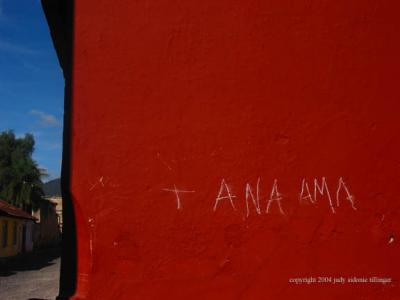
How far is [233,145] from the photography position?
3.60 metres

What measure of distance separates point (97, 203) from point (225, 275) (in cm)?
91

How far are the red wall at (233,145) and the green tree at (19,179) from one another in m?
38.4

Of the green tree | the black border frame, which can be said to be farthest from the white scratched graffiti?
the green tree

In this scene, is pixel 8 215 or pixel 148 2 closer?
pixel 148 2

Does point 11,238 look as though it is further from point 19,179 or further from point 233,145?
point 233,145

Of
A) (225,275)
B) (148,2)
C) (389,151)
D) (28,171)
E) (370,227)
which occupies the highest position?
(28,171)

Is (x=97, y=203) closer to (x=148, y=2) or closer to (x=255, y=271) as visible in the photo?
(x=255, y=271)

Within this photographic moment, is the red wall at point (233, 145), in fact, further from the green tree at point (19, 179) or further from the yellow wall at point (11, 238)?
the green tree at point (19, 179)

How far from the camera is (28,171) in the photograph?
41.2 meters

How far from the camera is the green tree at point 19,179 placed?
4009 cm

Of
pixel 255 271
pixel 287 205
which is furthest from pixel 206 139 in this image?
pixel 255 271

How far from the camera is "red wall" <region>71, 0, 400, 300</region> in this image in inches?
138

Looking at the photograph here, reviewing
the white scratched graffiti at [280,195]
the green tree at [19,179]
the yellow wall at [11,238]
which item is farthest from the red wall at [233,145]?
the green tree at [19,179]

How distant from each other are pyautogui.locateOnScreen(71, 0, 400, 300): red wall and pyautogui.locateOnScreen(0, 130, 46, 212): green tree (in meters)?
38.4
